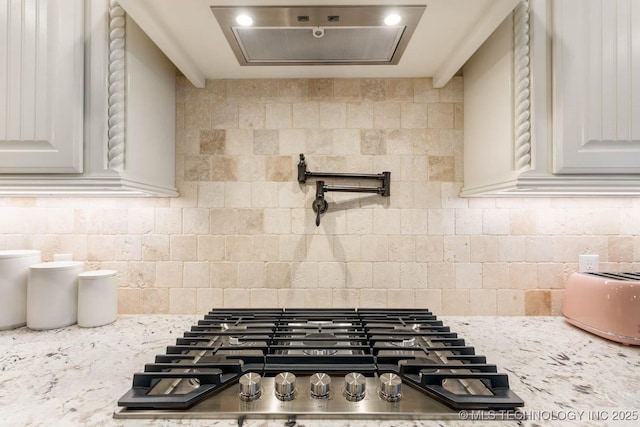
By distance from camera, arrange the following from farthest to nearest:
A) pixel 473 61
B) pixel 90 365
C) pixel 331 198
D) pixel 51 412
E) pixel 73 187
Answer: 1. pixel 331 198
2. pixel 473 61
3. pixel 73 187
4. pixel 90 365
5. pixel 51 412

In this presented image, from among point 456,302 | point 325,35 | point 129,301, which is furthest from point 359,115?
point 129,301

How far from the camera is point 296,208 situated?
1.43 meters

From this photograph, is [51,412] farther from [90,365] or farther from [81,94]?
[81,94]

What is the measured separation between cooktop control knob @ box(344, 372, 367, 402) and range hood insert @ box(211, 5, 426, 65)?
908 millimetres

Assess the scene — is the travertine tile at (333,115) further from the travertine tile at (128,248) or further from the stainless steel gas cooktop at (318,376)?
the travertine tile at (128,248)

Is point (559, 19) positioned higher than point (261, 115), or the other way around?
point (559, 19)

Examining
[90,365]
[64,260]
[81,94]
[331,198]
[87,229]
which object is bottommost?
[90,365]

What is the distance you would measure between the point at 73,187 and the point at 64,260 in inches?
Result: 19.4

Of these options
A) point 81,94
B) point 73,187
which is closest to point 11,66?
point 81,94

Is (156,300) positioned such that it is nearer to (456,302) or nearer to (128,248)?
(128,248)

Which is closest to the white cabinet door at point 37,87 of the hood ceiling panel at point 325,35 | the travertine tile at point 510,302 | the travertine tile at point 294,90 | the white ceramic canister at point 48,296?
the hood ceiling panel at point 325,35

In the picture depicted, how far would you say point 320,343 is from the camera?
97cm

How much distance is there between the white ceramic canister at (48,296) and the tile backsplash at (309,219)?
192mm

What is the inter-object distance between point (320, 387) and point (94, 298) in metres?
0.97
